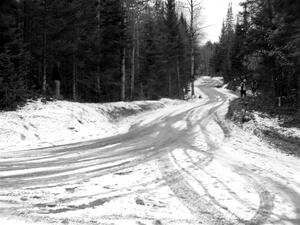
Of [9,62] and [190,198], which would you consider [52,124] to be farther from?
[190,198]

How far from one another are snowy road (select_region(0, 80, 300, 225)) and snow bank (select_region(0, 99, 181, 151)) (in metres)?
1.60

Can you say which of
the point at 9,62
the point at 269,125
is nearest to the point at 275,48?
the point at 269,125

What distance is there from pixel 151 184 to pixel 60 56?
17.8m

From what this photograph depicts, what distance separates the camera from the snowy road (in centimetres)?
512

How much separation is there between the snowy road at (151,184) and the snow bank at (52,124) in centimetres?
160

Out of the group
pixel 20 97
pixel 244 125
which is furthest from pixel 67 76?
pixel 244 125

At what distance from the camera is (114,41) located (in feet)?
84.7

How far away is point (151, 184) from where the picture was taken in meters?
6.84

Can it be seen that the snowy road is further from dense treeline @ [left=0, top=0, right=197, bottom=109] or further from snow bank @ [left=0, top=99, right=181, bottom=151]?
dense treeline @ [left=0, top=0, right=197, bottom=109]

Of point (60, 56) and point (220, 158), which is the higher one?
point (60, 56)

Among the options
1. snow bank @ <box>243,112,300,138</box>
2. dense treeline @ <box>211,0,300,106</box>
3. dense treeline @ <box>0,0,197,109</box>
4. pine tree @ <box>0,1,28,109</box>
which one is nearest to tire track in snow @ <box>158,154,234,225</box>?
snow bank @ <box>243,112,300,138</box>

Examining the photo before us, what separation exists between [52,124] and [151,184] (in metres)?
8.65

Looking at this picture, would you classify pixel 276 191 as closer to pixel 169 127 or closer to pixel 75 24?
pixel 169 127

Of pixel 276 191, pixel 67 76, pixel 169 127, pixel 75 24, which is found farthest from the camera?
pixel 67 76
